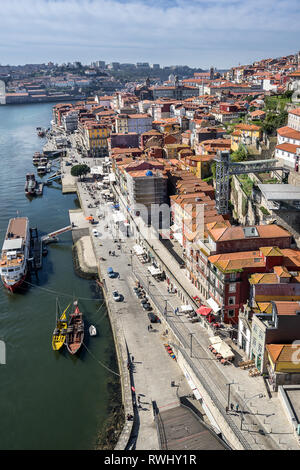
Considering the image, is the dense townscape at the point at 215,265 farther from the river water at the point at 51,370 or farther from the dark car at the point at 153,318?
the river water at the point at 51,370

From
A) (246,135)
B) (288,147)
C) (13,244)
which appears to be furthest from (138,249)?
(246,135)

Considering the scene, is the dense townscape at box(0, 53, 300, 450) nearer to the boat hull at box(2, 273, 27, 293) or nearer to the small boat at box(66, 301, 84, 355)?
the small boat at box(66, 301, 84, 355)

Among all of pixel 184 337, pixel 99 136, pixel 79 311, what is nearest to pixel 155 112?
pixel 99 136

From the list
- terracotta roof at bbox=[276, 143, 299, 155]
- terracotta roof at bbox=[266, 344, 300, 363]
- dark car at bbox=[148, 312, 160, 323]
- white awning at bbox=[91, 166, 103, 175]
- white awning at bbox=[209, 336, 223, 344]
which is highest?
terracotta roof at bbox=[276, 143, 299, 155]

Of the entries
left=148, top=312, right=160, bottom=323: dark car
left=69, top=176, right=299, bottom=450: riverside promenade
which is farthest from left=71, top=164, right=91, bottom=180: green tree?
left=148, top=312, right=160, bottom=323: dark car

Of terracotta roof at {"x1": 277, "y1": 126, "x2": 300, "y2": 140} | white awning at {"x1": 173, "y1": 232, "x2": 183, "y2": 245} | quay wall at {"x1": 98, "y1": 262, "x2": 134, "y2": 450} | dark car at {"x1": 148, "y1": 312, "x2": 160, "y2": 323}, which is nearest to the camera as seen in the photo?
quay wall at {"x1": 98, "y1": 262, "x2": 134, "y2": 450}

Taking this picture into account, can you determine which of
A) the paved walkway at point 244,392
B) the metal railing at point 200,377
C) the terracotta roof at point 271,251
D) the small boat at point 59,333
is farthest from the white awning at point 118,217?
the terracotta roof at point 271,251

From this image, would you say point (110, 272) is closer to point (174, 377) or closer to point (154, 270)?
point (154, 270)
